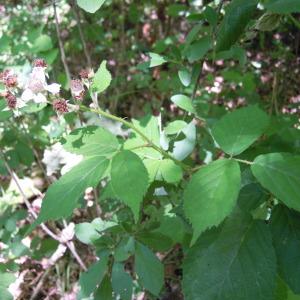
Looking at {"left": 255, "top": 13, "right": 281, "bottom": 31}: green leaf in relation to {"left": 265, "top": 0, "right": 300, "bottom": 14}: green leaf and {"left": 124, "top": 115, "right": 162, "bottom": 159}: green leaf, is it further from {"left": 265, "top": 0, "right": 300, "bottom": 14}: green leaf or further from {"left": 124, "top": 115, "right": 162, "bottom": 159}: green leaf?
{"left": 124, "top": 115, "right": 162, "bottom": 159}: green leaf

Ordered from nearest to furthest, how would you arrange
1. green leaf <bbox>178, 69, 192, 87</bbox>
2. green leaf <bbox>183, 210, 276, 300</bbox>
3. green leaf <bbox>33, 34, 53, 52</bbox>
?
green leaf <bbox>183, 210, 276, 300</bbox>
green leaf <bbox>178, 69, 192, 87</bbox>
green leaf <bbox>33, 34, 53, 52</bbox>

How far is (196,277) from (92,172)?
39cm

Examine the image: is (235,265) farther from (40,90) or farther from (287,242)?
(40,90)

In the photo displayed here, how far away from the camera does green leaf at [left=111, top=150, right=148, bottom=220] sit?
99cm

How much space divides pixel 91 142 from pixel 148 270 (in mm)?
526

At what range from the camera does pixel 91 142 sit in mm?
1170

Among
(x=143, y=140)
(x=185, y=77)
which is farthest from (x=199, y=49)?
(x=143, y=140)

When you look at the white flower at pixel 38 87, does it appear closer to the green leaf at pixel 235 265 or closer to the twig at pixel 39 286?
the green leaf at pixel 235 265

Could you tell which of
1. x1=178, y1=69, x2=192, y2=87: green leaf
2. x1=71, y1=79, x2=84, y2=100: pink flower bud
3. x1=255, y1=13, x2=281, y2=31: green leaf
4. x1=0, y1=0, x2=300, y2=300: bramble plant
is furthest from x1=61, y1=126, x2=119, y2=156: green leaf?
x1=255, y1=13, x2=281, y2=31: green leaf

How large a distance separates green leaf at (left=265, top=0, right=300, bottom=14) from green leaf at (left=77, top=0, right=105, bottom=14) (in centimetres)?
48

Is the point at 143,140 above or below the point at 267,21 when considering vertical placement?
below

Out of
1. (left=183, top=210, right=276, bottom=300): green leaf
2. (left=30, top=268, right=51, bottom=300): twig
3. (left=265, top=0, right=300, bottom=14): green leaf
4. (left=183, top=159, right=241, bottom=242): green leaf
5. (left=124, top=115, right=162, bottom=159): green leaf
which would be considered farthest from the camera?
(left=30, top=268, right=51, bottom=300): twig

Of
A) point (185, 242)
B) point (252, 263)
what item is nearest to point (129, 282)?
point (185, 242)

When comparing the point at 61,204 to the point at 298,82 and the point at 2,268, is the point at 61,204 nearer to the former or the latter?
the point at 2,268
